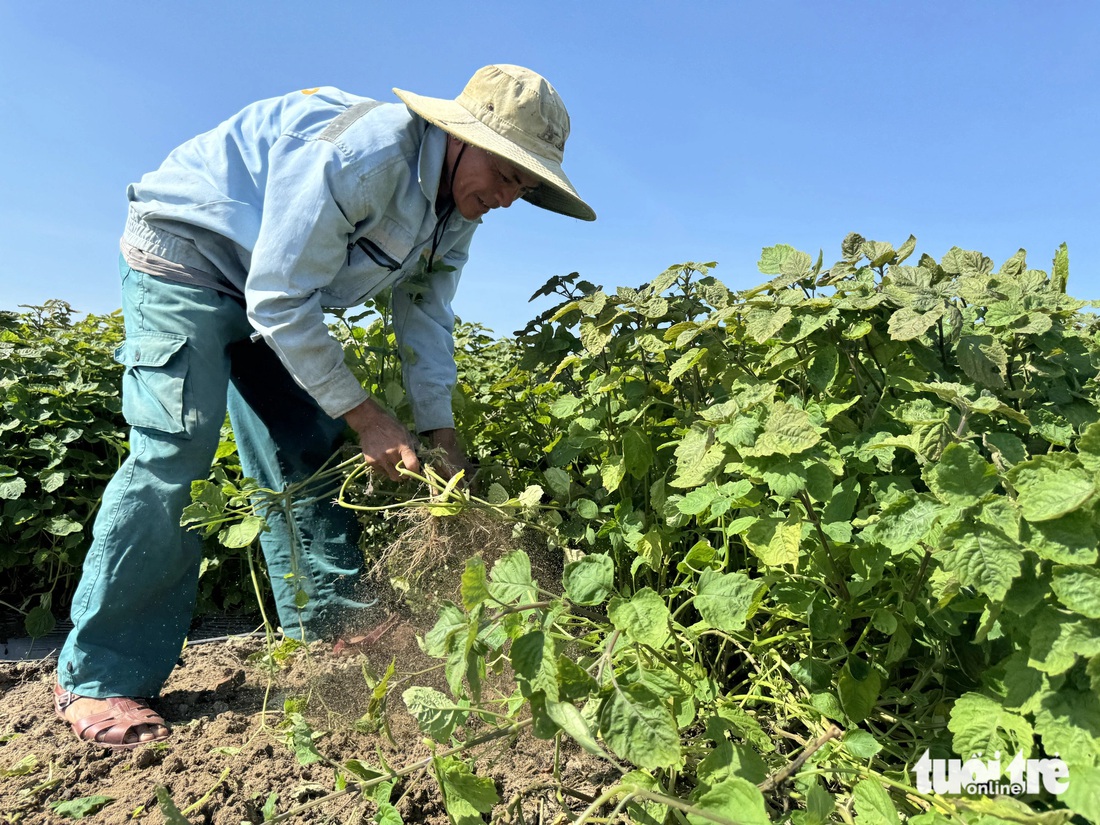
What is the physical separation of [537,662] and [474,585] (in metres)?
0.16

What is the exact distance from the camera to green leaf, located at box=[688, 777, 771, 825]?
104 centimetres

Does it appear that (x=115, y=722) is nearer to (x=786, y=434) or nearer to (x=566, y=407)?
(x=566, y=407)

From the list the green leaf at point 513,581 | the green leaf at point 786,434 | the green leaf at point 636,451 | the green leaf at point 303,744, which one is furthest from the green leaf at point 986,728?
the green leaf at point 303,744

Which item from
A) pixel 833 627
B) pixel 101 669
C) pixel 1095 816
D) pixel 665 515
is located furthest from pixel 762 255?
pixel 101 669

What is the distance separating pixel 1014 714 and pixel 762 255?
3.43 feet

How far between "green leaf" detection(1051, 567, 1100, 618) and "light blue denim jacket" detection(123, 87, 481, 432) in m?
1.70

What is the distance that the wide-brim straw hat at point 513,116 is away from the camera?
82.7 inches

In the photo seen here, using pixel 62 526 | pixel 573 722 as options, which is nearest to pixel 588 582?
pixel 573 722

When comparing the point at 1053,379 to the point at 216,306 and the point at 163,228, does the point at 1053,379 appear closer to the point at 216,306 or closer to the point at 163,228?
the point at 216,306

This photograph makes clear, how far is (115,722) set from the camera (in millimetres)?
2152

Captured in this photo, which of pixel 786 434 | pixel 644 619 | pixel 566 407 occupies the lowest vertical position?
pixel 644 619

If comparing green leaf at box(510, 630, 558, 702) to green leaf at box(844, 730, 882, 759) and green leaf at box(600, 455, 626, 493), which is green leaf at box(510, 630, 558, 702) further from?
green leaf at box(600, 455, 626, 493)

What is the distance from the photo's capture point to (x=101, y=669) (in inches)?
87.2

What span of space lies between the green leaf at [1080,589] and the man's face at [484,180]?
1.70 metres
